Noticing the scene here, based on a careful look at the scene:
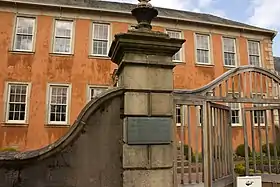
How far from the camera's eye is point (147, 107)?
3408 millimetres

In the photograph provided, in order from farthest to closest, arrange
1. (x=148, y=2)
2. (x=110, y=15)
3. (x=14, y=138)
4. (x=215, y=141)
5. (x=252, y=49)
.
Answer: (x=252, y=49)
(x=110, y=15)
(x=14, y=138)
(x=215, y=141)
(x=148, y=2)

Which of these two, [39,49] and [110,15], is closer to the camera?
[39,49]

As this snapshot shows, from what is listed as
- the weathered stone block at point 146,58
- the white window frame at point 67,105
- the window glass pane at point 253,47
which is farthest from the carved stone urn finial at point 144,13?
the window glass pane at point 253,47

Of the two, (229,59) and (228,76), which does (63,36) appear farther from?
(228,76)

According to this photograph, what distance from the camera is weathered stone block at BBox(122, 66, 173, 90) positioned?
3.42 metres

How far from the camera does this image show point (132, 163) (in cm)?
327

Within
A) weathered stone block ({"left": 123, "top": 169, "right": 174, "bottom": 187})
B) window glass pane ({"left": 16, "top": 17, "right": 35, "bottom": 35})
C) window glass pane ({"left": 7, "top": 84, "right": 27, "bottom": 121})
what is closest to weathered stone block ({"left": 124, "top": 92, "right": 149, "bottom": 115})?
weathered stone block ({"left": 123, "top": 169, "right": 174, "bottom": 187})

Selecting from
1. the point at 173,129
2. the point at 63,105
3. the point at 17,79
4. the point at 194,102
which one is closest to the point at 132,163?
the point at 173,129

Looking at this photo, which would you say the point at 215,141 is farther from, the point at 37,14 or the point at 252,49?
the point at 252,49

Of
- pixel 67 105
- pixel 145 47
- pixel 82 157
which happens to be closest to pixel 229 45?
pixel 67 105

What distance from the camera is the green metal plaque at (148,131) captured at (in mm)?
3297

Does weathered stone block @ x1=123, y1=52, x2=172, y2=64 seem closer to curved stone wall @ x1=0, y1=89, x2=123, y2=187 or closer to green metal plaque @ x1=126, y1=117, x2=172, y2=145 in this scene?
curved stone wall @ x1=0, y1=89, x2=123, y2=187

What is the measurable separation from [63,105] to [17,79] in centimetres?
259

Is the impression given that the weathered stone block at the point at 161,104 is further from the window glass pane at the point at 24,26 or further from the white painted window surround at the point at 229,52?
the white painted window surround at the point at 229,52
